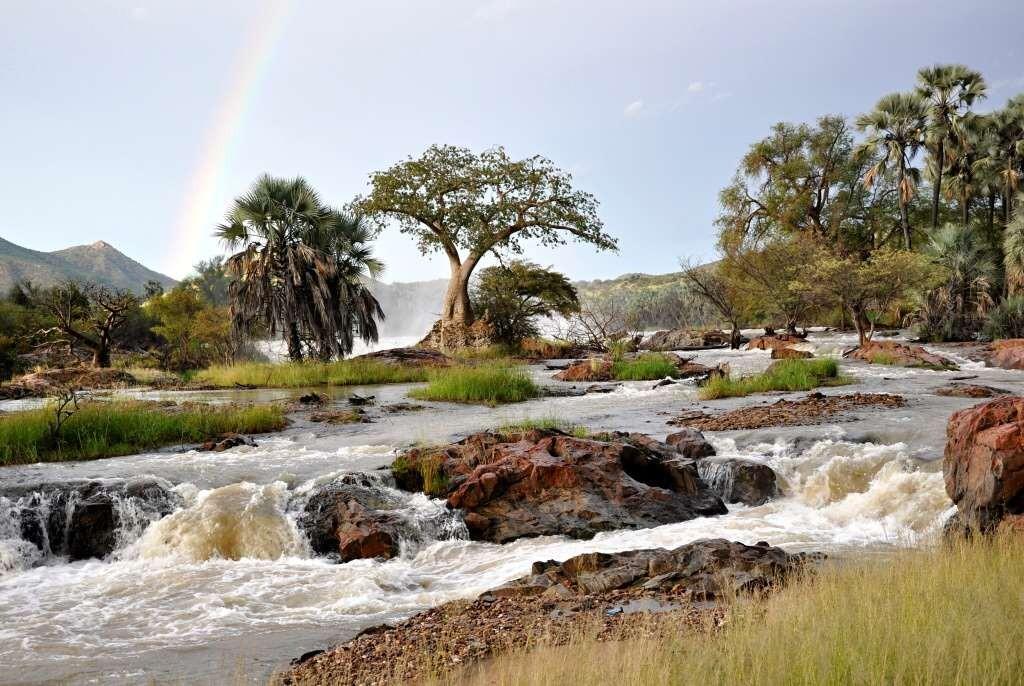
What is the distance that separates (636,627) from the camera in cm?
435

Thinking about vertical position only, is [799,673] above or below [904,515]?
above

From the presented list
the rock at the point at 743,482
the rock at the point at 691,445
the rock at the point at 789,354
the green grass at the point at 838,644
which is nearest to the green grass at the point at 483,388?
the rock at the point at 691,445

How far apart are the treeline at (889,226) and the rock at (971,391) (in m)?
12.9

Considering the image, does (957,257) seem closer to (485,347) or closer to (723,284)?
(723,284)

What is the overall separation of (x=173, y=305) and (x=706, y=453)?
101ft

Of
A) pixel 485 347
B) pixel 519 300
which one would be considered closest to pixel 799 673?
pixel 485 347

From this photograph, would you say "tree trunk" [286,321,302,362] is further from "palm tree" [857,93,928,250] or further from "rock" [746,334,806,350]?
"palm tree" [857,93,928,250]

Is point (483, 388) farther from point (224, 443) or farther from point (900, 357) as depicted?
point (900, 357)


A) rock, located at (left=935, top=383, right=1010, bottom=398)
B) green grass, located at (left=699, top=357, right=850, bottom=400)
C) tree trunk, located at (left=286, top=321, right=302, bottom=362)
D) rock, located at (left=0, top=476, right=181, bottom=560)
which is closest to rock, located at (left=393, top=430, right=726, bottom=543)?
rock, located at (left=0, top=476, right=181, bottom=560)

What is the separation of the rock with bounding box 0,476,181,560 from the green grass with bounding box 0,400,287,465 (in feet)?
9.65

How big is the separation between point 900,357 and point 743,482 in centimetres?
1608

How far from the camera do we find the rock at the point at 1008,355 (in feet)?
68.4

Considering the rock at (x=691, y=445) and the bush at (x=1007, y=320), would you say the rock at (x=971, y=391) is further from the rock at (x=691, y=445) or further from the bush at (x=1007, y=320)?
the bush at (x=1007, y=320)

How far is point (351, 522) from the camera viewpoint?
7.94 m
